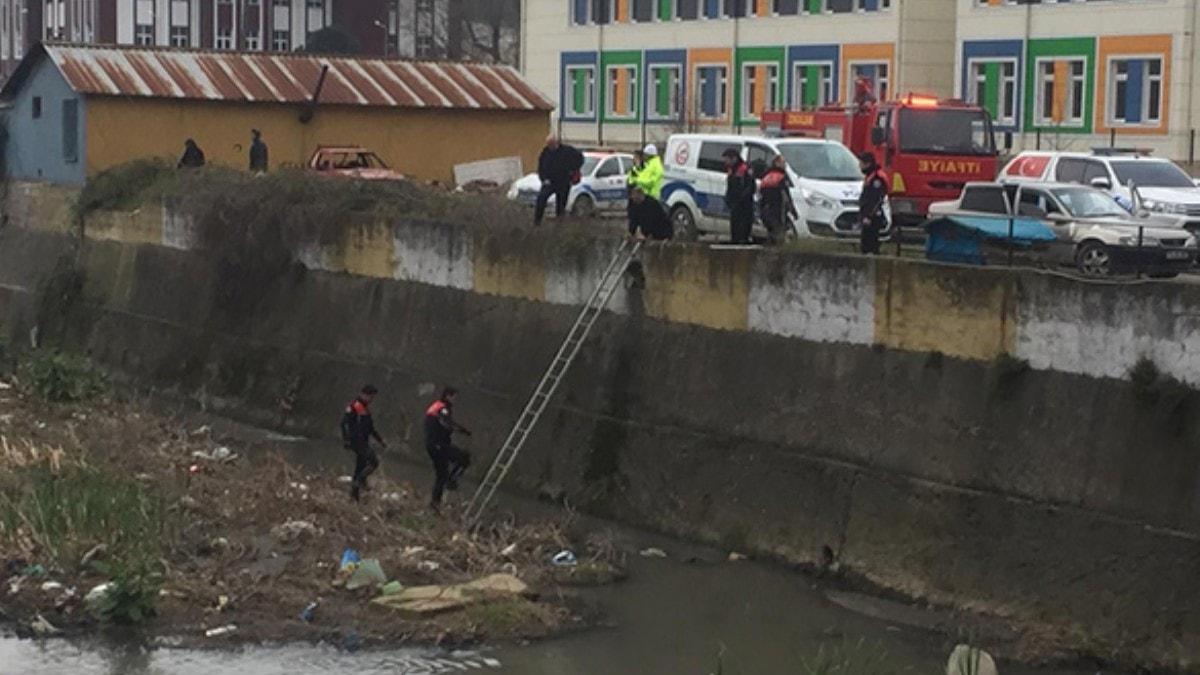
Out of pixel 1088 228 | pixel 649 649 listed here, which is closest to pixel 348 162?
pixel 1088 228

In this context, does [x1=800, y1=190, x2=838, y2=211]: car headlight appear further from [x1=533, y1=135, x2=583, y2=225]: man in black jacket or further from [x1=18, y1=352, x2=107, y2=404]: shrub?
[x1=18, y1=352, x2=107, y2=404]: shrub

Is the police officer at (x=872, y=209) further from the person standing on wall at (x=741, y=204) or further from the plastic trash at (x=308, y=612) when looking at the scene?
the plastic trash at (x=308, y=612)

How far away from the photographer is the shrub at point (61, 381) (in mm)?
30922

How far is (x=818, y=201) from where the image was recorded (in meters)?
28.1

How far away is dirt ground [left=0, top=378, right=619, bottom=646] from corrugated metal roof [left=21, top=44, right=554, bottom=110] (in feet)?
58.5

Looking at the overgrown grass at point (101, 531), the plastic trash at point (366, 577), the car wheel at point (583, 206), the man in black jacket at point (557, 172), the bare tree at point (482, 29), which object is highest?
the bare tree at point (482, 29)

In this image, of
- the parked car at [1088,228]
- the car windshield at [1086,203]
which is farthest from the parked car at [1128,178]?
the parked car at [1088,228]

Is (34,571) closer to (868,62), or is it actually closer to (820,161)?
(820,161)

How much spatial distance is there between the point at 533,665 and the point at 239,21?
79.8 meters

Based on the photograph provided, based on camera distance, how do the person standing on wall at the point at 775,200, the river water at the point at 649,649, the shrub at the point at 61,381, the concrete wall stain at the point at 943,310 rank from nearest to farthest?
the river water at the point at 649,649 < the concrete wall stain at the point at 943,310 < the person standing on wall at the point at 775,200 < the shrub at the point at 61,381

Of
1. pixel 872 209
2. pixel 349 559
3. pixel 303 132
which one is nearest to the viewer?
pixel 349 559

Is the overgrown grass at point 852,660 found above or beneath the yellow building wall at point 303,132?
beneath

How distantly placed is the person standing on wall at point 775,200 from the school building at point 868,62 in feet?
86.4

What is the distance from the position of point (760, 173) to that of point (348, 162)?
52.8 ft
